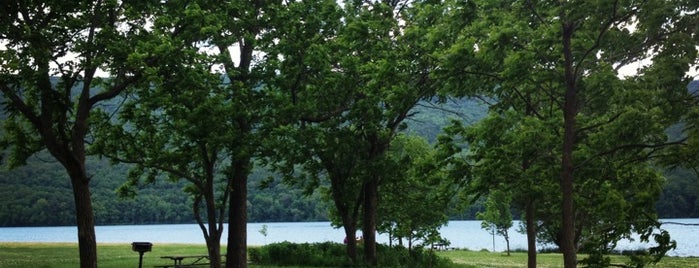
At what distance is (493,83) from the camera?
13.5 m

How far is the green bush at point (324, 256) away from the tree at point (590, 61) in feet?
53.5

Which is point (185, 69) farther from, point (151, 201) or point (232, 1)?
point (151, 201)

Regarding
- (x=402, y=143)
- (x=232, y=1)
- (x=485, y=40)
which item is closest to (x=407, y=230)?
(x=402, y=143)

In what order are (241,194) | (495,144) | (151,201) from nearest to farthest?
(495,144) < (241,194) < (151,201)

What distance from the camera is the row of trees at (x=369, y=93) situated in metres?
12.2

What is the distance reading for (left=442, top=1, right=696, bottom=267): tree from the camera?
463 inches

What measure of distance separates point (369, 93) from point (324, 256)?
46.8 ft

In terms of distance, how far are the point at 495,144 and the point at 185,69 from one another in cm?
888

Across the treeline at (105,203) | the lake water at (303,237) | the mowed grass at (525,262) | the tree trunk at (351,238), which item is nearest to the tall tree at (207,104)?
the tree trunk at (351,238)

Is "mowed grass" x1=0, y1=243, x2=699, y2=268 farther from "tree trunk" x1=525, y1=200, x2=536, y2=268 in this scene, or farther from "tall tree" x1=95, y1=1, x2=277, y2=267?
"tree trunk" x1=525, y1=200, x2=536, y2=268

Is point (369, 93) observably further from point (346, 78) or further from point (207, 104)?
point (207, 104)

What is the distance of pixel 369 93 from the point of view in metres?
17.0

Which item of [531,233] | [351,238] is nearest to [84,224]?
[351,238]

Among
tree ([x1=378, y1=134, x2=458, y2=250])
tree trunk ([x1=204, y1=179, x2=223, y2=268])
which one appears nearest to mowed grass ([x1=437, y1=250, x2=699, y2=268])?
tree ([x1=378, y1=134, x2=458, y2=250])
